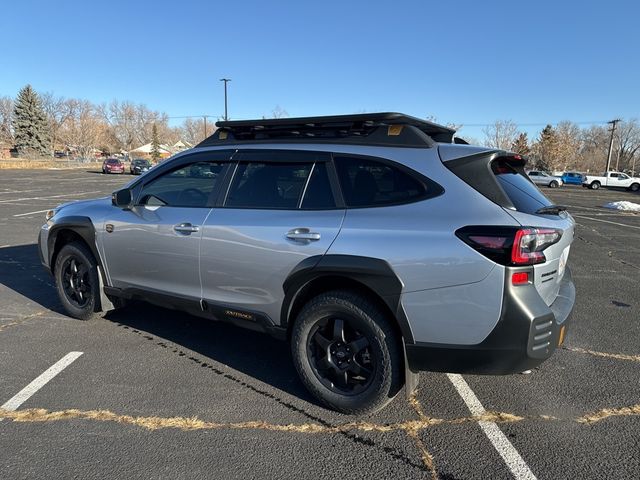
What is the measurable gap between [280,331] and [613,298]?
15.5 ft

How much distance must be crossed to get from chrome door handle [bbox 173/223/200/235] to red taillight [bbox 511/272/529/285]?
2275mm

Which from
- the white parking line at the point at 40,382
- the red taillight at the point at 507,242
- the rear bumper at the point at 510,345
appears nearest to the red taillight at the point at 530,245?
the red taillight at the point at 507,242

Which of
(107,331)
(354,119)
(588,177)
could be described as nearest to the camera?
(354,119)

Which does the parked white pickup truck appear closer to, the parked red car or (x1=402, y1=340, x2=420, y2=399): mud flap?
the parked red car

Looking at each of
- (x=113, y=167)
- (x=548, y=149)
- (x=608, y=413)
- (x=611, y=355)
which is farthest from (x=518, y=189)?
(x=548, y=149)

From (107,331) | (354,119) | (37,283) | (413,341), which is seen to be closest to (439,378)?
(413,341)

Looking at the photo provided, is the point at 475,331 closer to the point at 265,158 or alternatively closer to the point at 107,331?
the point at 265,158

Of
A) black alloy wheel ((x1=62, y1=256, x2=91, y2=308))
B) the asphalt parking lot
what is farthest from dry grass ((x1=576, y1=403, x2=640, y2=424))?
black alloy wheel ((x1=62, y1=256, x2=91, y2=308))

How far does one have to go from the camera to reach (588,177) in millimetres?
45969

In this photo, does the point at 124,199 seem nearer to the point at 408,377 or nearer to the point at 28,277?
the point at 408,377

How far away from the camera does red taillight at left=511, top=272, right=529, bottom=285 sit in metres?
2.53

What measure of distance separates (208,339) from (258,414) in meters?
1.44

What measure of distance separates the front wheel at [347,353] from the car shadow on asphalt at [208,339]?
0.82 ft

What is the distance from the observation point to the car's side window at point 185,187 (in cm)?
374
